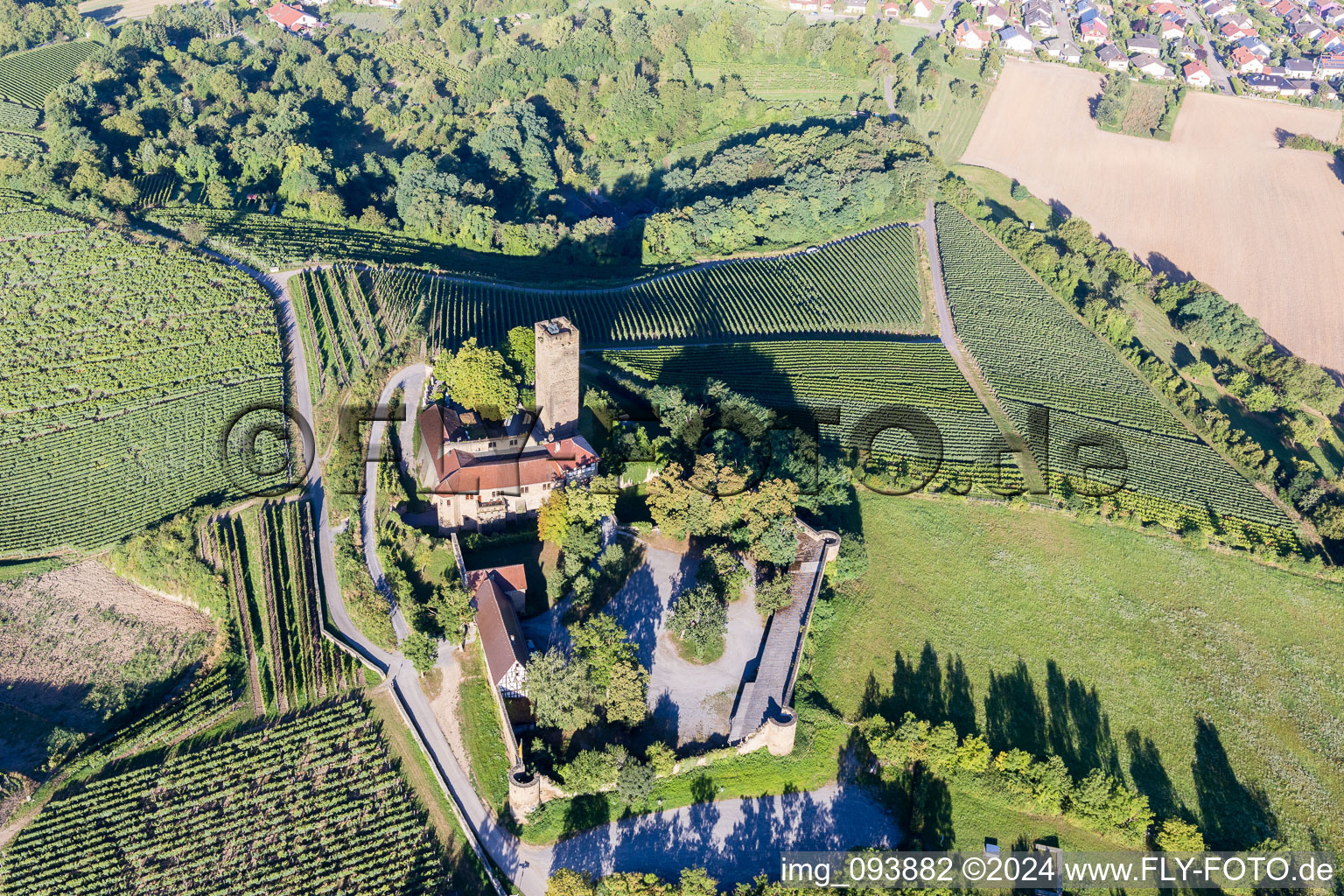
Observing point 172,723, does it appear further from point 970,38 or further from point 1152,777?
point 970,38

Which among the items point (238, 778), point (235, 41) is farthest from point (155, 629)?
point (235, 41)

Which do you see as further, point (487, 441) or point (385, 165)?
point (385, 165)

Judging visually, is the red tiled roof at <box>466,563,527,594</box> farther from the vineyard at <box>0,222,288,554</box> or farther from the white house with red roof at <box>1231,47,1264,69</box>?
the white house with red roof at <box>1231,47,1264,69</box>

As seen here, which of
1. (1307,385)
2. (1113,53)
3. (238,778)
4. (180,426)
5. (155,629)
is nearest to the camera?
(238,778)

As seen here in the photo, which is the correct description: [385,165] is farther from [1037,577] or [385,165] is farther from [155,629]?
[1037,577]

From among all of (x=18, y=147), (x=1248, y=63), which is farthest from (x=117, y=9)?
(x=1248, y=63)

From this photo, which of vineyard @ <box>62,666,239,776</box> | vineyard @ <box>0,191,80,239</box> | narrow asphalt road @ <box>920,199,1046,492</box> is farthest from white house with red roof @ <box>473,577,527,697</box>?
vineyard @ <box>0,191,80,239</box>

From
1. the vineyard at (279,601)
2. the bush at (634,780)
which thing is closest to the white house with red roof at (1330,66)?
the bush at (634,780)
